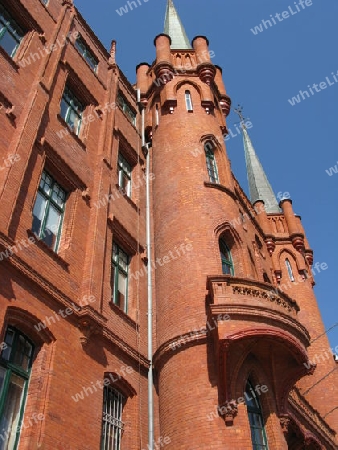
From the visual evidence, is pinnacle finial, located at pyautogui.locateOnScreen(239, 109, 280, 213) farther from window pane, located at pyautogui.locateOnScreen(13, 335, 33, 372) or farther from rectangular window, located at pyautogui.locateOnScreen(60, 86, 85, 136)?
window pane, located at pyautogui.locateOnScreen(13, 335, 33, 372)

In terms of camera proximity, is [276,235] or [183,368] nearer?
[183,368]

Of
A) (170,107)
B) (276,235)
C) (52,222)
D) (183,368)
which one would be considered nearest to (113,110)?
(170,107)

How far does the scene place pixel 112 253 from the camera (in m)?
15.0

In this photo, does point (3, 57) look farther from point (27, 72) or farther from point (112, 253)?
point (112, 253)

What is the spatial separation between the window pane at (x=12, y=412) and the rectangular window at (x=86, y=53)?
13.8m

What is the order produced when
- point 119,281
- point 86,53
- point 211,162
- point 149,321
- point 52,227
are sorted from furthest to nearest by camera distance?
point 86,53, point 211,162, point 119,281, point 149,321, point 52,227

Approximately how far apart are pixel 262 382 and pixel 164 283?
4134mm

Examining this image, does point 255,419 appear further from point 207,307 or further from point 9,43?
point 9,43

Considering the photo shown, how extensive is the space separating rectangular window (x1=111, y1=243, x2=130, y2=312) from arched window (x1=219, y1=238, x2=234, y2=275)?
10.5 ft

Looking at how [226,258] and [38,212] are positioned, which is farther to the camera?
[226,258]

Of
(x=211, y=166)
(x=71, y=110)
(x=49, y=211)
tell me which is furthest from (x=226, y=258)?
(x=71, y=110)

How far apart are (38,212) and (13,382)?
4533 millimetres

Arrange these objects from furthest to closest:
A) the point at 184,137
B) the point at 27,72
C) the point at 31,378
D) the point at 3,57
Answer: the point at 184,137
the point at 27,72
the point at 3,57
the point at 31,378

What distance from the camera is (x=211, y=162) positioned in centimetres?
1916
